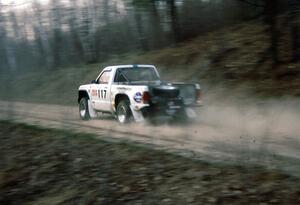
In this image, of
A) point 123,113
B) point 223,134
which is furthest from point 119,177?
point 123,113

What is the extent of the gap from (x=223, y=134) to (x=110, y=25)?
2702 centimetres

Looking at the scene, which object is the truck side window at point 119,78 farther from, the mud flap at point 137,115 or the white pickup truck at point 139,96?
the mud flap at point 137,115

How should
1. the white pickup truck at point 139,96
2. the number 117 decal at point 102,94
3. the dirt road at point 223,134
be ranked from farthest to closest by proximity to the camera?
the number 117 decal at point 102,94, the white pickup truck at point 139,96, the dirt road at point 223,134

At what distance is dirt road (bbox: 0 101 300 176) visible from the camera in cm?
834

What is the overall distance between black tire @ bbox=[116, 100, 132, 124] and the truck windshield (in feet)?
3.00

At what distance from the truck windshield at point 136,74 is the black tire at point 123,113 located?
3.00ft

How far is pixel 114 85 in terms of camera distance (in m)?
13.6

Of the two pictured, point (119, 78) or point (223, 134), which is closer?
point (223, 134)

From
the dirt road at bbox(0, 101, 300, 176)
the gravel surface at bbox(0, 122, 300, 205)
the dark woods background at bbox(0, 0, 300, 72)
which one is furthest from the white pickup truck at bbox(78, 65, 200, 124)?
the dark woods background at bbox(0, 0, 300, 72)

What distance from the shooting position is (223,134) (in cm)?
1075

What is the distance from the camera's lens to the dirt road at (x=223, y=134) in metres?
8.34

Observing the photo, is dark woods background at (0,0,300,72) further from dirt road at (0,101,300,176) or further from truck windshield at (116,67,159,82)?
truck windshield at (116,67,159,82)

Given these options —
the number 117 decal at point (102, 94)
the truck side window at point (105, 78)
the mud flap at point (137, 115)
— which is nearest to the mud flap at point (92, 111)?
the number 117 decal at point (102, 94)

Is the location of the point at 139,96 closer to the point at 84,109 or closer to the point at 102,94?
the point at 102,94
